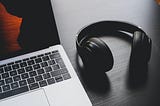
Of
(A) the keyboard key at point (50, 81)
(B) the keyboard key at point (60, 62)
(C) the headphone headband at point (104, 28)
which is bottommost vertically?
(A) the keyboard key at point (50, 81)

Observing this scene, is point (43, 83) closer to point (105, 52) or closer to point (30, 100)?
point (30, 100)

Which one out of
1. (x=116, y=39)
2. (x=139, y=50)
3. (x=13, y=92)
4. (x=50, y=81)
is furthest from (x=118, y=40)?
(x=13, y=92)

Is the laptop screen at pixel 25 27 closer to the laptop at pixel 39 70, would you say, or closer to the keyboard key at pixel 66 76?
the laptop at pixel 39 70

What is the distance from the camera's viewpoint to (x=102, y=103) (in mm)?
735

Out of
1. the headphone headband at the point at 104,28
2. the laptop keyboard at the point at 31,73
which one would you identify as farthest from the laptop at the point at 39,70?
the headphone headband at the point at 104,28

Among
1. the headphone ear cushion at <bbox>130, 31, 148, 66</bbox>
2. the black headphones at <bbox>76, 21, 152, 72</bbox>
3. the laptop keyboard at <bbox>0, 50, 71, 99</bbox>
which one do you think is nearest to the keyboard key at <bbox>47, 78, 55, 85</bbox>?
the laptop keyboard at <bbox>0, 50, 71, 99</bbox>

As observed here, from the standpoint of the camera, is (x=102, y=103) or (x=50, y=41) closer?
(x=102, y=103)

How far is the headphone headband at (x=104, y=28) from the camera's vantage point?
906mm

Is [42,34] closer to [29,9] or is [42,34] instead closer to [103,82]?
[29,9]

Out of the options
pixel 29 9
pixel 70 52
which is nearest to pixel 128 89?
pixel 70 52

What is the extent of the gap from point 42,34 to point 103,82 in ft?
0.80

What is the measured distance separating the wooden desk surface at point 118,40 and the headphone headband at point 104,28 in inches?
1.4

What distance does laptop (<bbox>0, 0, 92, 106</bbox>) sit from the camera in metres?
0.75

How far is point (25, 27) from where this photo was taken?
84 centimetres
